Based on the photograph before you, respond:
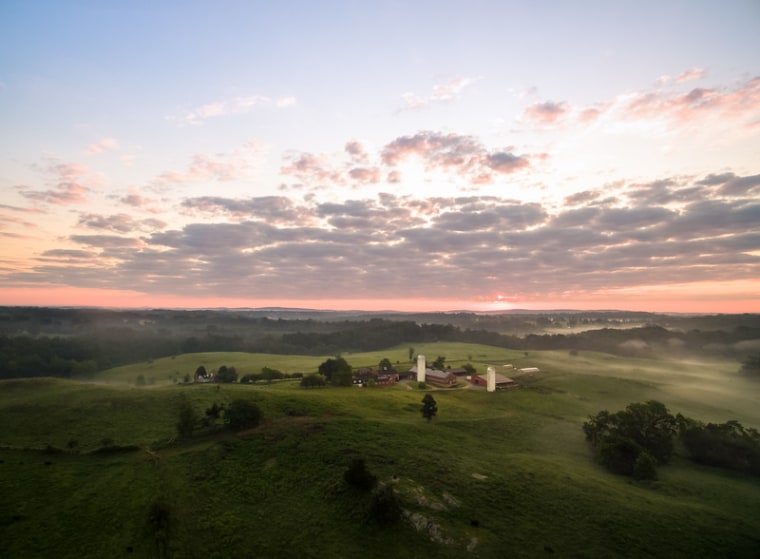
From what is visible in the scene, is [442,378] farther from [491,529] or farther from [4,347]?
[4,347]

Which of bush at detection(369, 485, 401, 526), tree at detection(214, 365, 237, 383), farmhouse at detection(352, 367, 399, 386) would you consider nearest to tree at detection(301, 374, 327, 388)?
farmhouse at detection(352, 367, 399, 386)

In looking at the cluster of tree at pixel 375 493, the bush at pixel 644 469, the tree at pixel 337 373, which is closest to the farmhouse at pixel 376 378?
the tree at pixel 337 373

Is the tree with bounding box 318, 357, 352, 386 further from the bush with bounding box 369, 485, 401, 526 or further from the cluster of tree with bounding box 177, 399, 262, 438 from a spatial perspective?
the bush with bounding box 369, 485, 401, 526

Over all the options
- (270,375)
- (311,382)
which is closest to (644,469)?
(311,382)

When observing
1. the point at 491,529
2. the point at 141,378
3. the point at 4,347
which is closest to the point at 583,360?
the point at 491,529

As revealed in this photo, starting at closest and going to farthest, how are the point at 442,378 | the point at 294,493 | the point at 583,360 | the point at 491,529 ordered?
the point at 491,529, the point at 294,493, the point at 442,378, the point at 583,360

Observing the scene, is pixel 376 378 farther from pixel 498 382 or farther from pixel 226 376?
pixel 226 376
